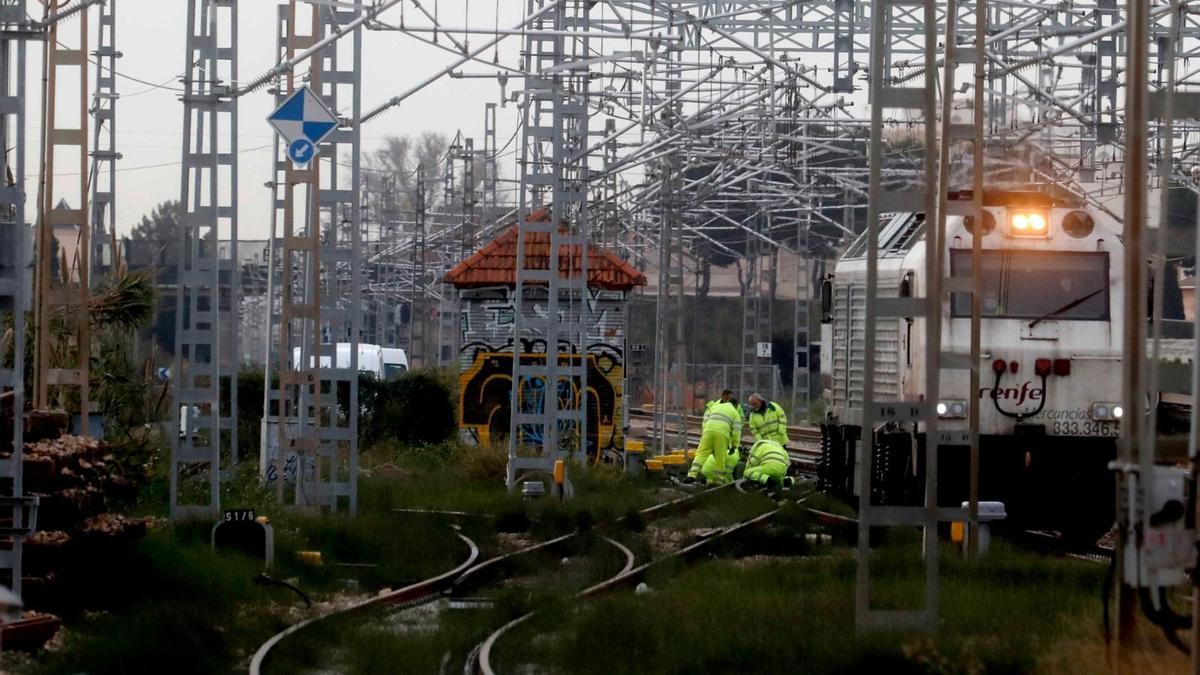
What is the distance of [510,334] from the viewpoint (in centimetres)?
3225

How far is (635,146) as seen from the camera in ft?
100

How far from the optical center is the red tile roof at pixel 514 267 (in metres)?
31.5

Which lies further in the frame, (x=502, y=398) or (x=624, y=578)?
(x=502, y=398)

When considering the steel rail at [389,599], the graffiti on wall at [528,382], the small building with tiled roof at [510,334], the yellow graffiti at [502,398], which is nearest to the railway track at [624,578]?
the steel rail at [389,599]

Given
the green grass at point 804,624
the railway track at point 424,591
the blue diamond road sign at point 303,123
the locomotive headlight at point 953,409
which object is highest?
the blue diamond road sign at point 303,123

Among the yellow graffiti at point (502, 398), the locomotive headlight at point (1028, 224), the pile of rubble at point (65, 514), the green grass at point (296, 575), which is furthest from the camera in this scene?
the yellow graffiti at point (502, 398)

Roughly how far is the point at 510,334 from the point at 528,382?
0.93 meters

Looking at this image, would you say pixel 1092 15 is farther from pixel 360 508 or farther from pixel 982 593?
pixel 982 593

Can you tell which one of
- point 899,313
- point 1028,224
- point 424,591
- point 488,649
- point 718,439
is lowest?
point 424,591

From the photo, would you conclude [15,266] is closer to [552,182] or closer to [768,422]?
[552,182]

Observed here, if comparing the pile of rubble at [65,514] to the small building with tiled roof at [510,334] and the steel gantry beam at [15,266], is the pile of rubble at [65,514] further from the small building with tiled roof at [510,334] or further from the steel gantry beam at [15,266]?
the small building with tiled roof at [510,334]

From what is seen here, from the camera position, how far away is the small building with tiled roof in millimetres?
31297

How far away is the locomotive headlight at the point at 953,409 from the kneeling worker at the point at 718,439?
9.95 m

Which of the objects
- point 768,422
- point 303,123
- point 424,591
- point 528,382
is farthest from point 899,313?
point 528,382
